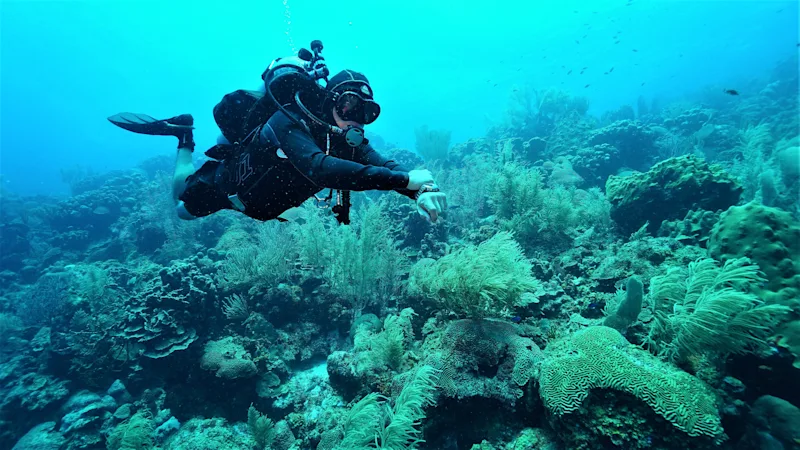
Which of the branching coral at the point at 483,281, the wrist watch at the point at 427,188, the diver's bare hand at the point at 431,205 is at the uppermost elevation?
the wrist watch at the point at 427,188

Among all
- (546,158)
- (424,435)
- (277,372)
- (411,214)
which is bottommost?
(424,435)

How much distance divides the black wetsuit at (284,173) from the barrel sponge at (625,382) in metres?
2.25

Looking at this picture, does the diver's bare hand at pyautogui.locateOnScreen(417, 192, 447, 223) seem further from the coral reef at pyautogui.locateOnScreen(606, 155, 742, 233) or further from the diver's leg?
the coral reef at pyautogui.locateOnScreen(606, 155, 742, 233)

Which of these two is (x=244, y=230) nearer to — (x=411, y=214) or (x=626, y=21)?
(x=411, y=214)

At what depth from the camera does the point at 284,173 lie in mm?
2992

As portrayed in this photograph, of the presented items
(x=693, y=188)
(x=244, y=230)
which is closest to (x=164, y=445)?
(x=244, y=230)

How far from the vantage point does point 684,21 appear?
253 feet

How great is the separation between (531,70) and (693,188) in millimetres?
103918

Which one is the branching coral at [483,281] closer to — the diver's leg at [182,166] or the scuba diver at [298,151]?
the scuba diver at [298,151]

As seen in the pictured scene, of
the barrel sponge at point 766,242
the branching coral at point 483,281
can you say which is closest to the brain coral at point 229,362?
the branching coral at point 483,281

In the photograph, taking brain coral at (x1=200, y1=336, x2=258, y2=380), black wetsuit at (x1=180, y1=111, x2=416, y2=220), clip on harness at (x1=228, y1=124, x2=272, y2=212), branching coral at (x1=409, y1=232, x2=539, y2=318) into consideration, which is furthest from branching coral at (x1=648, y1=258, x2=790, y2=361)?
brain coral at (x1=200, y1=336, x2=258, y2=380)

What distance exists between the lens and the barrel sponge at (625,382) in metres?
2.52

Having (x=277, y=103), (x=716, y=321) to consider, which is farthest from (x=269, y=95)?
(x=716, y=321)

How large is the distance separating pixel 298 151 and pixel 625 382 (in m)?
3.35
